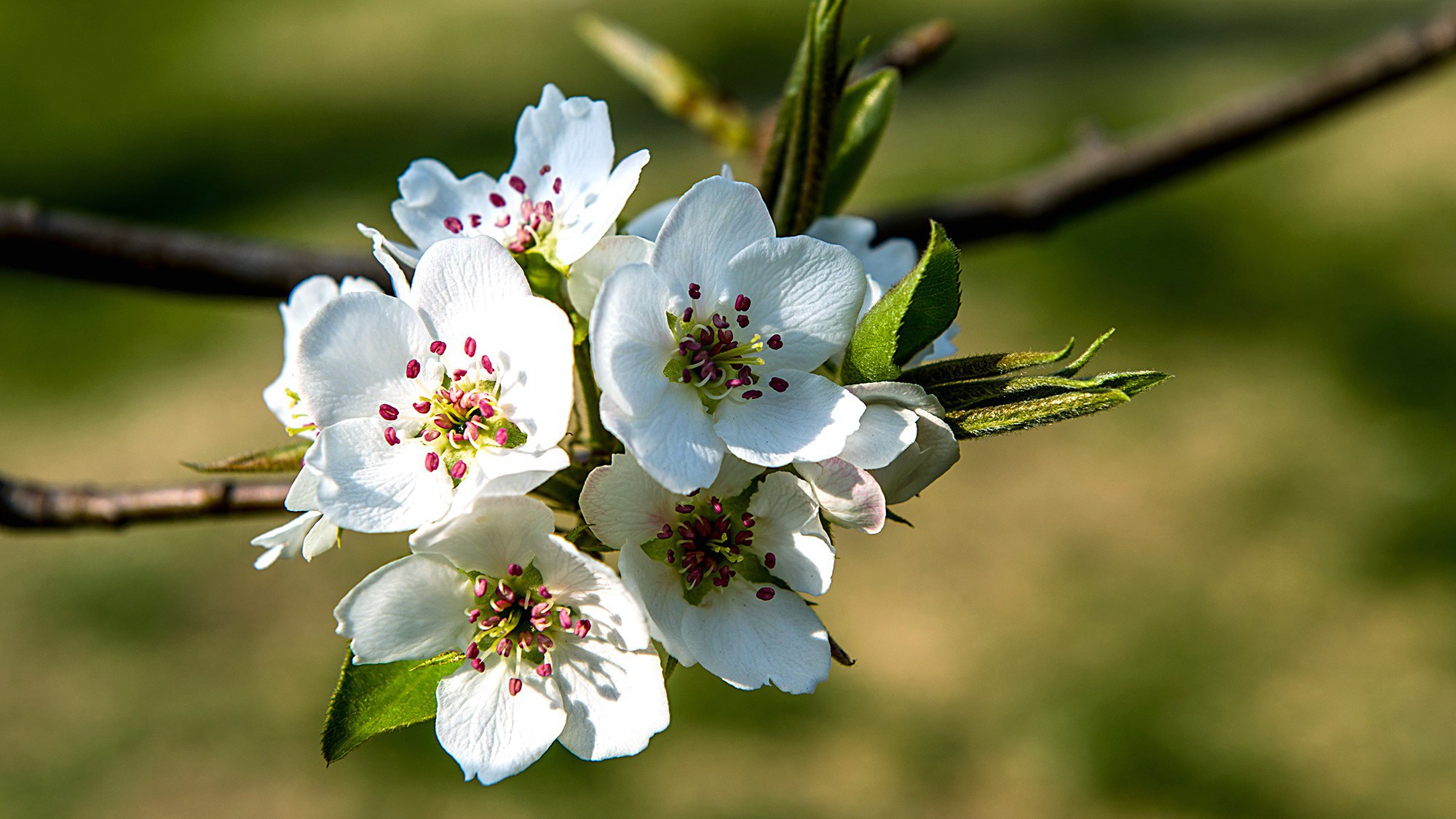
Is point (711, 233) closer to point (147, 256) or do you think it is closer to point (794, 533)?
point (794, 533)

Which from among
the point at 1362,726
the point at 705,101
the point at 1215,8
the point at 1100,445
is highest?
the point at 1215,8

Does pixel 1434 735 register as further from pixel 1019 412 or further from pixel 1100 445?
pixel 1019 412

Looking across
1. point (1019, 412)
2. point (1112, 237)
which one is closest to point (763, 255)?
point (1019, 412)

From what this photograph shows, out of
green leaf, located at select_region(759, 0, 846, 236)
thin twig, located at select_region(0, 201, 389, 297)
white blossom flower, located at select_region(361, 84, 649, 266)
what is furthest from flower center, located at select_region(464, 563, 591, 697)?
thin twig, located at select_region(0, 201, 389, 297)

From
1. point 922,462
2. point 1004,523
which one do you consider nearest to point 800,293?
point 922,462

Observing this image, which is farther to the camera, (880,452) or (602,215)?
(602,215)

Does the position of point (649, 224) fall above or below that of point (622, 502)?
above

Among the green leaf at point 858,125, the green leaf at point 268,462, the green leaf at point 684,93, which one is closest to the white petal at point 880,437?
the green leaf at point 858,125
